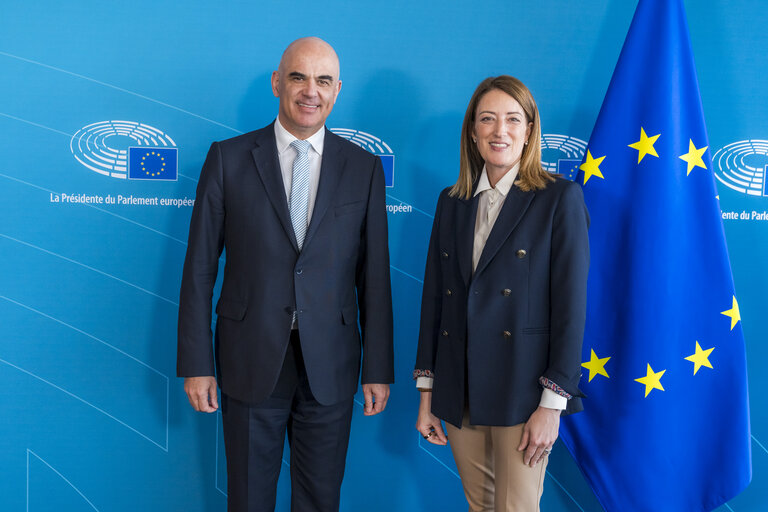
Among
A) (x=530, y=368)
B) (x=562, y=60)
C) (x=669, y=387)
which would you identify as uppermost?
(x=562, y=60)

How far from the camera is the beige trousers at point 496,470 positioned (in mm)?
1593

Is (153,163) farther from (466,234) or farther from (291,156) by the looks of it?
(466,234)

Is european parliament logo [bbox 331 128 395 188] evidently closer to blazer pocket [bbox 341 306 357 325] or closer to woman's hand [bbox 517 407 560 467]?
blazer pocket [bbox 341 306 357 325]

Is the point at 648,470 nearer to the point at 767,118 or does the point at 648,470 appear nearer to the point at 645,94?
the point at 645,94

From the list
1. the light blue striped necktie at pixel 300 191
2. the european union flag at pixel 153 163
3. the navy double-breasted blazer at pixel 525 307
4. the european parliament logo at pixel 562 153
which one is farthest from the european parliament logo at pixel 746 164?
the european union flag at pixel 153 163

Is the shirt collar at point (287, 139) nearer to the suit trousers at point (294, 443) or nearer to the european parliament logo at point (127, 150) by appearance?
the suit trousers at point (294, 443)

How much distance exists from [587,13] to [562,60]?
0.73 ft

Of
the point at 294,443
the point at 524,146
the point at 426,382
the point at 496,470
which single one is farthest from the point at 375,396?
the point at 524,146

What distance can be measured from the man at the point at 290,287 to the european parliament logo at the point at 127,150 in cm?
66

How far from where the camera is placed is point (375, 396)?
192cm

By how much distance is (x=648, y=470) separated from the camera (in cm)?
202

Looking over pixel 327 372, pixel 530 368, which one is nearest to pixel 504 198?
pixel 530 368

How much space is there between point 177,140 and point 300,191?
89 centimetres

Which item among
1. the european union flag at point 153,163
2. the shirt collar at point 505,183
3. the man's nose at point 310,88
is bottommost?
the shirt collar at point 505,183
